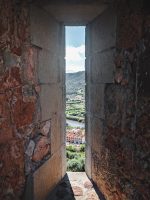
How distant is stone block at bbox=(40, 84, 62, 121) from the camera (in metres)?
2.85

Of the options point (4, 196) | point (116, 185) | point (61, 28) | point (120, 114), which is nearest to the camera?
point (4, 196)

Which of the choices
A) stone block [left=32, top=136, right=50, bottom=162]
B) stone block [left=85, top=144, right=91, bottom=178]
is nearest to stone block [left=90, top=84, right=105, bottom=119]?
stone block [left=85, top=144, right=91, bottom=178]

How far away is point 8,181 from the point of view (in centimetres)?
217

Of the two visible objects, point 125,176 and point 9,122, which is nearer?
point 9,122

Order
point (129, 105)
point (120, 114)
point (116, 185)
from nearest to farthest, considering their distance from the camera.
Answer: point (129, 105), point (120, 114), point (116, 185)

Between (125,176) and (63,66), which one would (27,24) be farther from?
(125,176)

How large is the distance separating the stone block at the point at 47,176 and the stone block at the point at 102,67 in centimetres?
110

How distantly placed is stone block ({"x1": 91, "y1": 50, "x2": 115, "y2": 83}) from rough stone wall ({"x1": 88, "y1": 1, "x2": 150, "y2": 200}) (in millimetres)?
96

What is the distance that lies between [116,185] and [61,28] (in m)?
2.06

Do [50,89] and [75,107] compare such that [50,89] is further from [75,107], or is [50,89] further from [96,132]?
[75,107]

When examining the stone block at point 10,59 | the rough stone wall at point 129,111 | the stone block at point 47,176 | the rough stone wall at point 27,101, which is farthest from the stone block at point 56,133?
the stone block at point 10,59

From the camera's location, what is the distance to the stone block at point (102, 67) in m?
2.70

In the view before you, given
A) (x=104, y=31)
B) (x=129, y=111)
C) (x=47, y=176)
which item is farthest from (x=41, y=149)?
(x=104, y=31)

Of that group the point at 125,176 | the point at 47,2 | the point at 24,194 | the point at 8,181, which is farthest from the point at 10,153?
the point at 47,2
